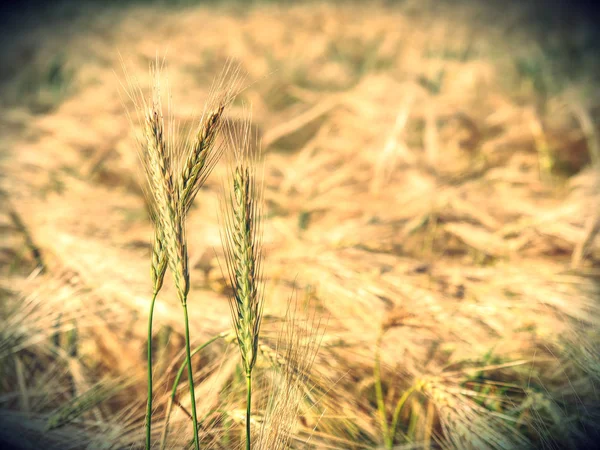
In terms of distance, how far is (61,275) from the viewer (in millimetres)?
860

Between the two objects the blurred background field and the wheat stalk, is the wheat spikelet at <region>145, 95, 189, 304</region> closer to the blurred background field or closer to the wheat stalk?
the wheat stalk

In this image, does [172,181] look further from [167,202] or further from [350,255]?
[350,255]

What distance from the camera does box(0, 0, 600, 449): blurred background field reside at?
2.20 feet

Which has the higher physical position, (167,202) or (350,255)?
(167,202)

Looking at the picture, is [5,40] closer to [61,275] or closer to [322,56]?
[322,56]

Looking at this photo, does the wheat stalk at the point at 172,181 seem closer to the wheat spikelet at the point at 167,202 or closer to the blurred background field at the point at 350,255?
the wheat spikelet at the point at 167,202

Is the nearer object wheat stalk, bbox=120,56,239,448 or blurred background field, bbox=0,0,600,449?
wheat stalk, bbox=120,56,239,448

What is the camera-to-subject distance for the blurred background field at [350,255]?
67 centimetres

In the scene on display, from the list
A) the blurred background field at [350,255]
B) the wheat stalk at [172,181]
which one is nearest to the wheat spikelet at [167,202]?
the wheat stalk at [172,181]

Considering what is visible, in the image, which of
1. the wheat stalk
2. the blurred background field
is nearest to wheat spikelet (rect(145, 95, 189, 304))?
the wheat stalk

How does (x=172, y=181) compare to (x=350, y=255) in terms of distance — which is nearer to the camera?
(x=172, y=181)

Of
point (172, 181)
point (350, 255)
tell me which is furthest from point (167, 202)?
point (350, 255)

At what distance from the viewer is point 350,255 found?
92 cm

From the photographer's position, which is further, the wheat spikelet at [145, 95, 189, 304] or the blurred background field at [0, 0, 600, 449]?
the blurred background field at [0, 0, 600, 449]
